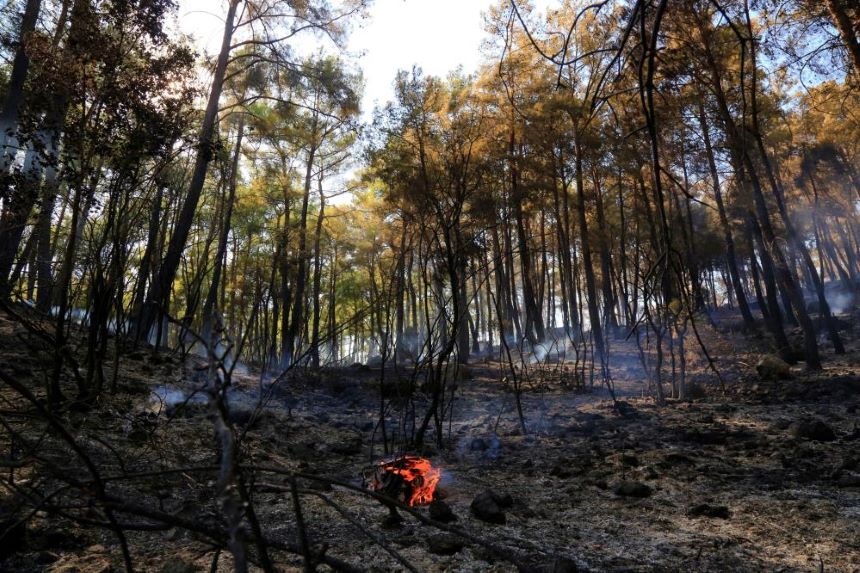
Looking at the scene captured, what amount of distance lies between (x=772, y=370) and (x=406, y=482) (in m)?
7.98

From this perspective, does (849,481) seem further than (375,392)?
No

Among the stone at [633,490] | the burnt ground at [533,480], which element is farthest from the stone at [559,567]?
the stone at [633,490]

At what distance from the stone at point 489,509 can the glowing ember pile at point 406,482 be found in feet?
1.46

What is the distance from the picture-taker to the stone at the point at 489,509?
2.56 metres

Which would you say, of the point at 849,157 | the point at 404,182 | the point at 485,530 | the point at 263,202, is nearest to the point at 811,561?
the point at 485,530

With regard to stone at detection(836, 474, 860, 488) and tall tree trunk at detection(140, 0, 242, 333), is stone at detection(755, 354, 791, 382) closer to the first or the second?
stone at detection(836, 474, 860, 488)

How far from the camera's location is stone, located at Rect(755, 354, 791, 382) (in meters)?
7.82

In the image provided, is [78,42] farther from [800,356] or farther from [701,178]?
[701,178]

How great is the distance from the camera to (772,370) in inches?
311

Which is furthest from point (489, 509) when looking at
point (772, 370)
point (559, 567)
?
point (772, 370)

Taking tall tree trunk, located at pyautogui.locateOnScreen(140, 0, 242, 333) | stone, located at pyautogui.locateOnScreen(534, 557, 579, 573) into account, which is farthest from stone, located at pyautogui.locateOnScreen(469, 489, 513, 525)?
tall tree trunk, located at pyautogui.locateOnScreen(140, 0, 242, 333)

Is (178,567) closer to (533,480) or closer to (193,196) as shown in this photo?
(533,480)

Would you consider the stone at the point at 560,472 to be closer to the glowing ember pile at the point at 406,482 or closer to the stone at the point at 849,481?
the glowing ember pile at the point at 406,482

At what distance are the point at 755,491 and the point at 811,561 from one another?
1.10 m
